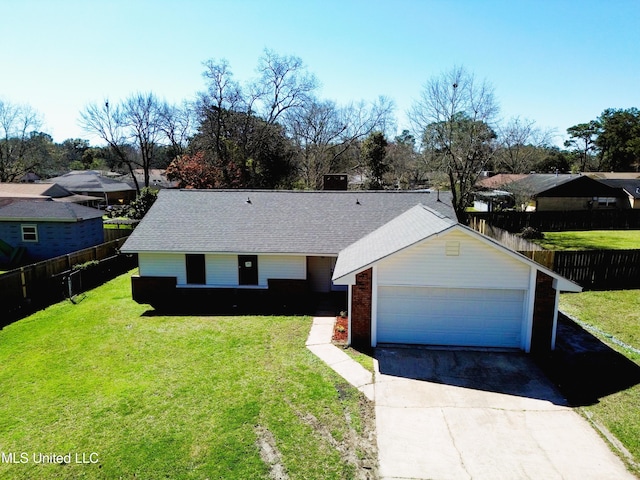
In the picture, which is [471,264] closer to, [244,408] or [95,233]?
[244,408]

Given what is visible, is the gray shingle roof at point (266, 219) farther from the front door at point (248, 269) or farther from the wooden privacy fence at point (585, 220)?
the wooden privacy fence at point (585, 220)

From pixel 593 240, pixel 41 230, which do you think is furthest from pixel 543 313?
pixel 41 230

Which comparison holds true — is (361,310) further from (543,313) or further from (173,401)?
(173,401)

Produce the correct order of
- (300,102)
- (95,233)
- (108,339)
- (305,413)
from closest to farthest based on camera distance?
(305,413)
(108,339)
(95,233)
(300,102)

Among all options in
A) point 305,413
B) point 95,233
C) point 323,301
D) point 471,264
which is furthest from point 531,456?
point 95,233

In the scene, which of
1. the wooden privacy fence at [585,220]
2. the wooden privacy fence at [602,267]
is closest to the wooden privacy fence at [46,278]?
the wooden privacy fence at [602,267]
